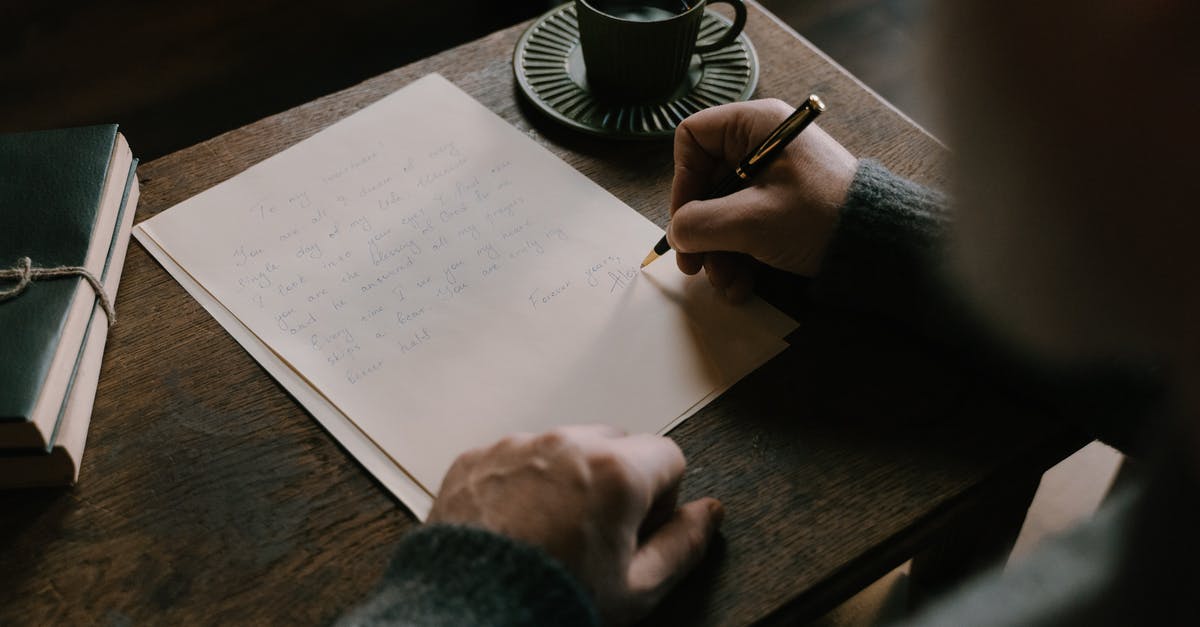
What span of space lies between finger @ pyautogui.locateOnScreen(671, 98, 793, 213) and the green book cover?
1.50 ft

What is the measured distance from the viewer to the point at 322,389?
2.09 feet

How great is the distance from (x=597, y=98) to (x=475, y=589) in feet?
1.72

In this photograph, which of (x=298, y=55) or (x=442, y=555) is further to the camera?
(x=298, y=55)

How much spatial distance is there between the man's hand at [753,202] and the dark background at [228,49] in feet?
4.06

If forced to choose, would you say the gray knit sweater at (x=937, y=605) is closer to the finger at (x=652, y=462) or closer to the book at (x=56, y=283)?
the finger at (x=652, y=462)

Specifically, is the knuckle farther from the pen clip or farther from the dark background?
the dark background

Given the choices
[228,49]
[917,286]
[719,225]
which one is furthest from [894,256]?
[228,49]

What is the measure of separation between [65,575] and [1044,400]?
66 cm

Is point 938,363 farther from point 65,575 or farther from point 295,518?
point 65,575

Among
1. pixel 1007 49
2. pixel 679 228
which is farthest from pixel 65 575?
pixel 1007 49

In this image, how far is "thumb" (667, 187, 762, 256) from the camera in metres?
0.66

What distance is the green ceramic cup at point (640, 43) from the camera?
2.56 feet

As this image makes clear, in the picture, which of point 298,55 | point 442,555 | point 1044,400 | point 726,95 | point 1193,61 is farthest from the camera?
point 298,55

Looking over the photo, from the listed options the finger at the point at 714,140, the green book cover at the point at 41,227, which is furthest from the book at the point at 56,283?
the finger at the point at 714,140
